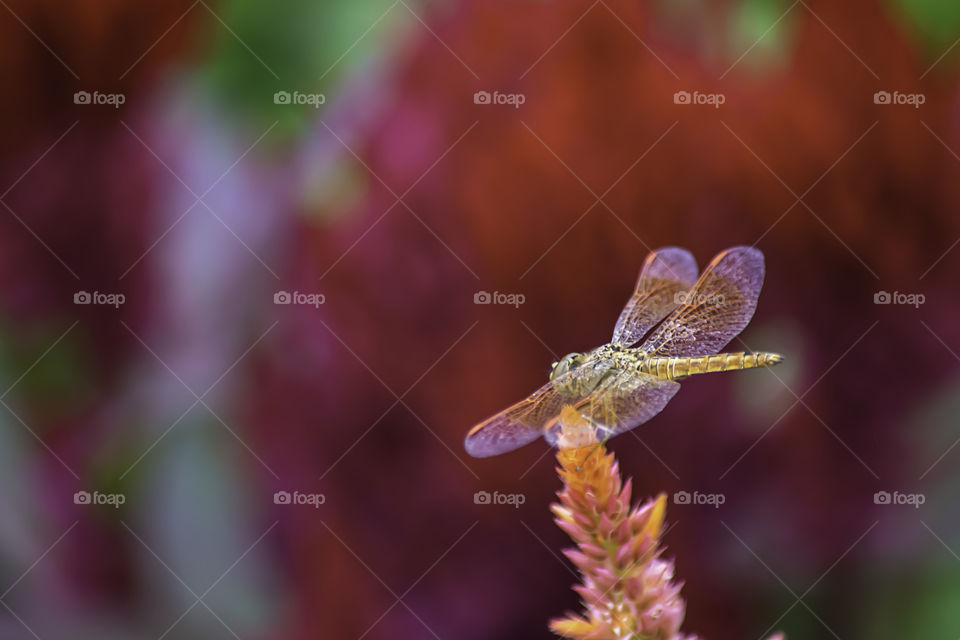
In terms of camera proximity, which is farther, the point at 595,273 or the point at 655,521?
the point at 595,273

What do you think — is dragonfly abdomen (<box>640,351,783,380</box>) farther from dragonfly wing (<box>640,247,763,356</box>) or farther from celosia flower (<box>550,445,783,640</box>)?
celosia flower (<box>550,445,783,640</box>)

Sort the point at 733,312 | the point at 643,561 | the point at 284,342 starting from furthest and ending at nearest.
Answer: the point at 284,342 < the point at 733,312 < the point at 643,561

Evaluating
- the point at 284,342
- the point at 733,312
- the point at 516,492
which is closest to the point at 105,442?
the point at 284,342

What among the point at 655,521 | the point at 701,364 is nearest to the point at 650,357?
the point at 701,364

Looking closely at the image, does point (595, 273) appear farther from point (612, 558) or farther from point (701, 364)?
point (612, 558)

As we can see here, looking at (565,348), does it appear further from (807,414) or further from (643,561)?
(643,561)

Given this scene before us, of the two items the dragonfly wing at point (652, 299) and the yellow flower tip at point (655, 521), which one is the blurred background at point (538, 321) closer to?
the dragonfly wing at point (652, 299)
